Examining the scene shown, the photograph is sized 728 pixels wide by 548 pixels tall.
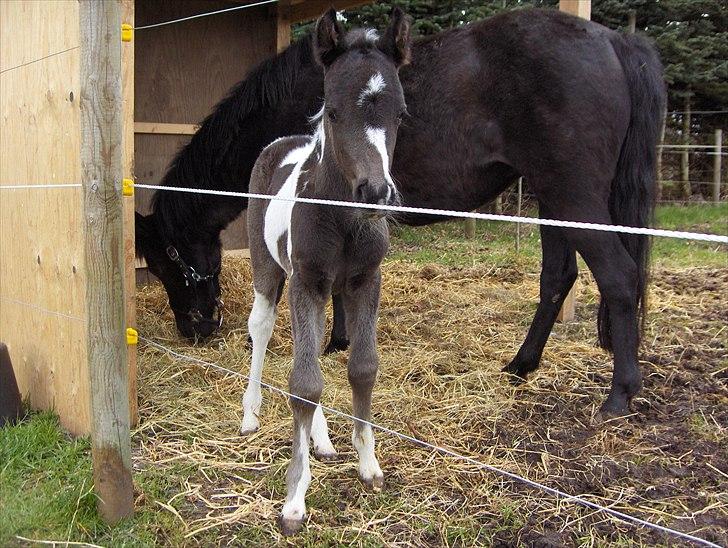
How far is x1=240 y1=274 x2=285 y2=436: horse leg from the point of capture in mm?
3547

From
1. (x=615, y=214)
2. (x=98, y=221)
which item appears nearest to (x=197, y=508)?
(x=98, y=221)

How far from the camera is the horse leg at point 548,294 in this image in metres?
4.31

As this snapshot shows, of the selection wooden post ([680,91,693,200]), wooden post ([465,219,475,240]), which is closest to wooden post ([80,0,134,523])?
wooden post ([465,219,475,240])

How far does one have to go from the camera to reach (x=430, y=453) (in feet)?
10.6

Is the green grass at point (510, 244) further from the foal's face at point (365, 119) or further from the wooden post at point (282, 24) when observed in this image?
the foal's face at point (365, 119)

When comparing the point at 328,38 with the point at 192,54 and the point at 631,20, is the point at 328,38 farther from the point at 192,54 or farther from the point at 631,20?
the point at 631,20

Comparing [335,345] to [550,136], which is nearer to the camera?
[550,136]

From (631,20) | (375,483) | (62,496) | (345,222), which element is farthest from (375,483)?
(631,20)

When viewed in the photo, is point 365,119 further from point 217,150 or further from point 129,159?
point 217,150

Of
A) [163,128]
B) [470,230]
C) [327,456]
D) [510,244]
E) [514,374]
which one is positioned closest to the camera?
[327,456]

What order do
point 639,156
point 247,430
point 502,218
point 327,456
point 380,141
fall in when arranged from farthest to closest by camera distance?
1. point 639,156
2. point 247,430
3. point 327,456
4. point 380,141
5. point 502,218

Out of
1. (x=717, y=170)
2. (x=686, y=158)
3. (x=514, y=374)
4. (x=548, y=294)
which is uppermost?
(x=686, y=158)

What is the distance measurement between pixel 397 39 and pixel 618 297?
1915 mm

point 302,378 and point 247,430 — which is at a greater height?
point 302,378
